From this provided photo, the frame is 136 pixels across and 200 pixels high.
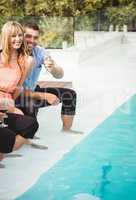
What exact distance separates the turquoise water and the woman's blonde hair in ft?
3.88

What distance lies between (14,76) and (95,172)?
1296 mm

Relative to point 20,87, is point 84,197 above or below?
below

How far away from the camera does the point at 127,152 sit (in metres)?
6.92

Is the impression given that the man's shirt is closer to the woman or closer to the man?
the man

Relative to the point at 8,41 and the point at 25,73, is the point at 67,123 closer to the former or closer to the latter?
the point at 25,73

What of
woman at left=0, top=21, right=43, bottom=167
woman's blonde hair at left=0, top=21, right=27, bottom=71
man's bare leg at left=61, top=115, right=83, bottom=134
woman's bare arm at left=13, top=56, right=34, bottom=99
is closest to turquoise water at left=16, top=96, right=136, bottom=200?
man's bare leg at left=61, top=115, right=83, bottom=134

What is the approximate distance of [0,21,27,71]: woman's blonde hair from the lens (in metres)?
5.97

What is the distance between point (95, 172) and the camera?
6.12 meters

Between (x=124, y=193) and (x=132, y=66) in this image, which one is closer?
(x=124, y=193)

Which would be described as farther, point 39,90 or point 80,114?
point 80,114

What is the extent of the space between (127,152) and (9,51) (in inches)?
72.0

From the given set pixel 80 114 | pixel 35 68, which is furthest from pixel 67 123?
pixel 80 114

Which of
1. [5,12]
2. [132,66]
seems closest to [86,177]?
[132,66]

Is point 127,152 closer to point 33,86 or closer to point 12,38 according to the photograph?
point 33,86
